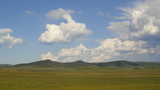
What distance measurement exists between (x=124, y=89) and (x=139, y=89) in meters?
3.06

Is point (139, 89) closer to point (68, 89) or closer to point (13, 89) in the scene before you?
point (68, 89)

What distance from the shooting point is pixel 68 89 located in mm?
40906

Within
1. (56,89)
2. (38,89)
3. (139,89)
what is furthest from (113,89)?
(38,89)

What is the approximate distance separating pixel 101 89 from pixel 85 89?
3.33 m

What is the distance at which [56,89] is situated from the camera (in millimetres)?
40781

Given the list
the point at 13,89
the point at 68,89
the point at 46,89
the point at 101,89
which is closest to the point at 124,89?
the point at 101,89

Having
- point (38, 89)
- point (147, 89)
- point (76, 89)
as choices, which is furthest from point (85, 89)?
point (147, 89)

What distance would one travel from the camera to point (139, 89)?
1613 inches

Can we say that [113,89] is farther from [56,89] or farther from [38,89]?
[38,89]

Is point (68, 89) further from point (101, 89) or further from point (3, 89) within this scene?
point (3, 89)

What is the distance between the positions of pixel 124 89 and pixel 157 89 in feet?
22.0

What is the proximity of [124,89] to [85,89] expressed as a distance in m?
8.09

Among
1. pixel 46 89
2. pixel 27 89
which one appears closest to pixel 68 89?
pixel 46 89

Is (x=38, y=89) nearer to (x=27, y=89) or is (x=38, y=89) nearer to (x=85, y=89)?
(x=27, y=89)
